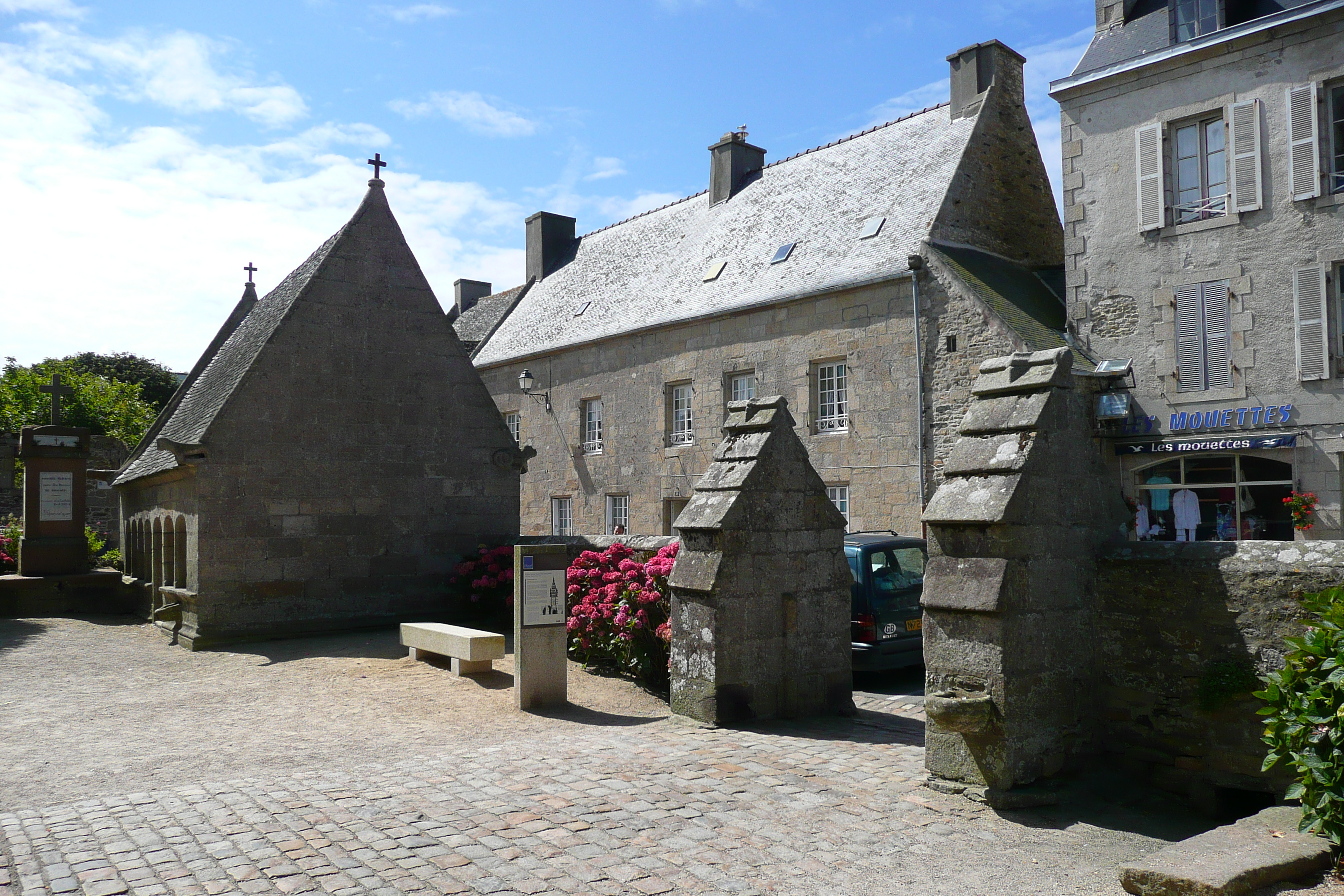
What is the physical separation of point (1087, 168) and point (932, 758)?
13158 millimetres

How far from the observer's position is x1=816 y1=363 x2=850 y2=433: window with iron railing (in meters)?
17.3

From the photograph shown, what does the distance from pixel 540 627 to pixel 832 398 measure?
10820 millimetres

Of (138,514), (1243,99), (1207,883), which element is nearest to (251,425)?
(138,514)

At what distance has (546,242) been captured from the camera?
27781 mm

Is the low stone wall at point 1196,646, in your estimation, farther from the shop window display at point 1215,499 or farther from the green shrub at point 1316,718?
the shop window display at point 1215,499

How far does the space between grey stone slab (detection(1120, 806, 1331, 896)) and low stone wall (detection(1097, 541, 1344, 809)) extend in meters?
0.93

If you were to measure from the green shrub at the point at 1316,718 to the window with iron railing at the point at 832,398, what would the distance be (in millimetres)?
13292

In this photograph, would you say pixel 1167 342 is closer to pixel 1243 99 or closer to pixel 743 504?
pixel 1243 99

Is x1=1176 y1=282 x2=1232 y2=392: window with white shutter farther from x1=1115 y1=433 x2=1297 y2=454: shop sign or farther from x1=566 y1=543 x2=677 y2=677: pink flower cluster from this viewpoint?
x1=566 y1=543 x2=677 y2=677: pink flower cluster

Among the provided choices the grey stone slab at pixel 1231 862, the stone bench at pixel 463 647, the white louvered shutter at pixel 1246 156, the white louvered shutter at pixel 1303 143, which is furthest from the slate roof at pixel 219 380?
the white louvered shutter at pixel 1303 143

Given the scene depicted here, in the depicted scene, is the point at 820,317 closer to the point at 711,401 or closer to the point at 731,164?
the point at 711,401

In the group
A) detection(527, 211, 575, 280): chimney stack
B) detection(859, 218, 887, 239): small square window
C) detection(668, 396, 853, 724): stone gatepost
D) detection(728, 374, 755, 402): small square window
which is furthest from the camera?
detection(527, 211, 575, 280): chimney stack

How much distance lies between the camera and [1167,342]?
47.4ft

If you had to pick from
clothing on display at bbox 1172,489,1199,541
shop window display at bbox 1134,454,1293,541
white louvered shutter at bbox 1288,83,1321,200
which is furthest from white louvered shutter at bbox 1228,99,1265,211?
clothing on display at bbox 1172,489,1199,541
